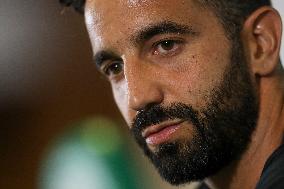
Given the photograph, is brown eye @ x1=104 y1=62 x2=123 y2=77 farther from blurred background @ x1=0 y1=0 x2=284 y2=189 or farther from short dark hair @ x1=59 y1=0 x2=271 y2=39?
blurred background @ x1=0 y1=0 x2=284 y2=189

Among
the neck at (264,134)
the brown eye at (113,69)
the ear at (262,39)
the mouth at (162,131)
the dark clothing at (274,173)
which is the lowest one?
the dark clothing at (274,173)

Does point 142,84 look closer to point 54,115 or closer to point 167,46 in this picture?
point 167,46

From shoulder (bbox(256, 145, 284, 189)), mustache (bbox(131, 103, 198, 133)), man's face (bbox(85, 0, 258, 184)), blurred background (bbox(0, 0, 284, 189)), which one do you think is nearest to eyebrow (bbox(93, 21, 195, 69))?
man's face (bbox(85, 0, 258, 184))

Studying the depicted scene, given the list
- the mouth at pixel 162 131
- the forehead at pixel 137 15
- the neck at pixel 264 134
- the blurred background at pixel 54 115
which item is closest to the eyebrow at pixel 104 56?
the forehead at pixel 137 15

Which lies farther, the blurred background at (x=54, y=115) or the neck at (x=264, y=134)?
the blurred background at (x=54, y=115)

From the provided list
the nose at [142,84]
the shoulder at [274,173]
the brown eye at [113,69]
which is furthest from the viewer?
the brown eye at [113,69]

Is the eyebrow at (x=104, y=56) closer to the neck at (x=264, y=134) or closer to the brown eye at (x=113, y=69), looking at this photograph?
the brown eye at (x=113, y=69)

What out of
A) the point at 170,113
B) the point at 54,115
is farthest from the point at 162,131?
the point at 54,115

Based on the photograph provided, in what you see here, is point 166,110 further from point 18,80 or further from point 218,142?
point 18,80

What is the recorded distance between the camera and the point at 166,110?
0.61 metres

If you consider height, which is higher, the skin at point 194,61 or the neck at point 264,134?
the skin at point 194,61

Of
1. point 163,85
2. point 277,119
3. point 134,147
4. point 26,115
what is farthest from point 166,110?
point 26,115

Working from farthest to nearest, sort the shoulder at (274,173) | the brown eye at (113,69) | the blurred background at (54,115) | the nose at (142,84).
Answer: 1. the blurred background at (54,115)
2. the brown eye at (113,69)
3. the nose at (142,84)
4. the shoulder at (274,173)

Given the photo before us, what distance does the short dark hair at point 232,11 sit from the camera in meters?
0.65
